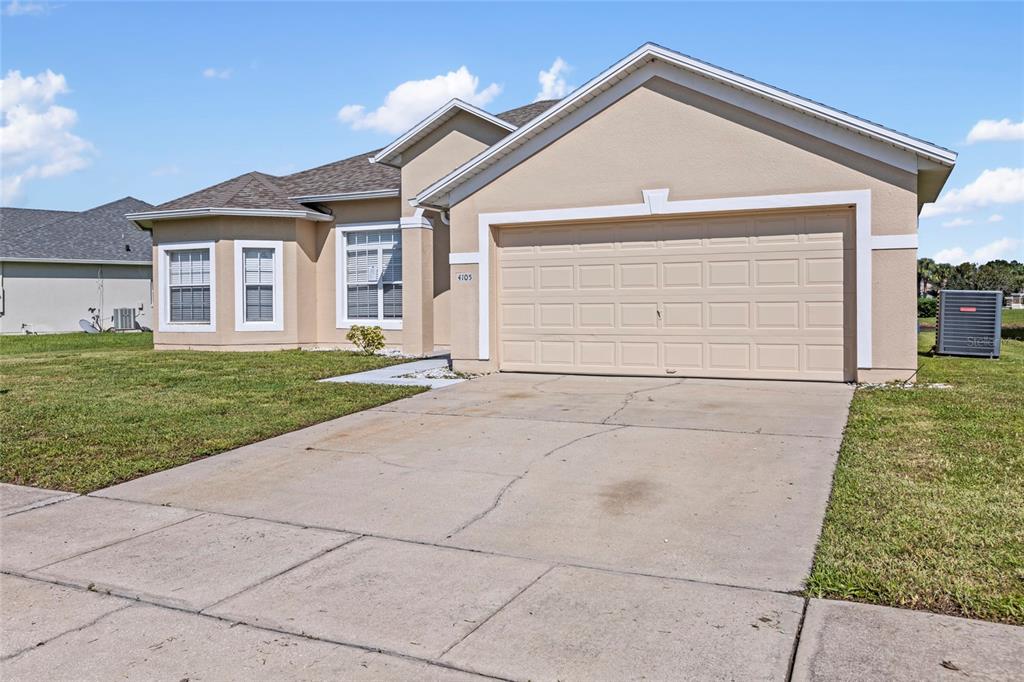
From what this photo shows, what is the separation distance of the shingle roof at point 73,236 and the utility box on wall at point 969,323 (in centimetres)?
2750

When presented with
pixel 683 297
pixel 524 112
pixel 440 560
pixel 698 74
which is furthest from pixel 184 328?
pixel 440 560

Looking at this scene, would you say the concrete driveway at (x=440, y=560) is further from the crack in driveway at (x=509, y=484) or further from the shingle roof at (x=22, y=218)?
the shingle roof at (x=22, y=218)

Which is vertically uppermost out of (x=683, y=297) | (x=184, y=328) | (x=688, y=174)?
(x=688, y=174)

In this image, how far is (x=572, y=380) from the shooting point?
12.9 m

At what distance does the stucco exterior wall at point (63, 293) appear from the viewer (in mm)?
31391

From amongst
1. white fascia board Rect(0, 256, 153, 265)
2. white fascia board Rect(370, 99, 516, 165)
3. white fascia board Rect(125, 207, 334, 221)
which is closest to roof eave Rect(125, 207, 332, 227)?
white fascia board Rect(125, 207, 334, 221)

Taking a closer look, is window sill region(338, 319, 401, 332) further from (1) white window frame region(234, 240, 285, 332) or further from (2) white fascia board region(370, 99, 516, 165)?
(2) white fascia board region(370, 99, 516, 165)

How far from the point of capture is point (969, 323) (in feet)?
57.3

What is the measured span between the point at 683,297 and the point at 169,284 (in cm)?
1392

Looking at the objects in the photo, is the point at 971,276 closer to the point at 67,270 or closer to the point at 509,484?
the point at 67,270

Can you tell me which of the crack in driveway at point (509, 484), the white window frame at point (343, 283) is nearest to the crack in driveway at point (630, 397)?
the crack in driveway at point (509, 484)

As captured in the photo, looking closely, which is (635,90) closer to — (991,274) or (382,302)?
(382,302)

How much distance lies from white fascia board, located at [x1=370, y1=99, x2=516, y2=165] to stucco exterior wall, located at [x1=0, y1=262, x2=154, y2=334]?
68.9 feet

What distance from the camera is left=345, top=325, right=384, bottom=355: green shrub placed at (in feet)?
58.4
